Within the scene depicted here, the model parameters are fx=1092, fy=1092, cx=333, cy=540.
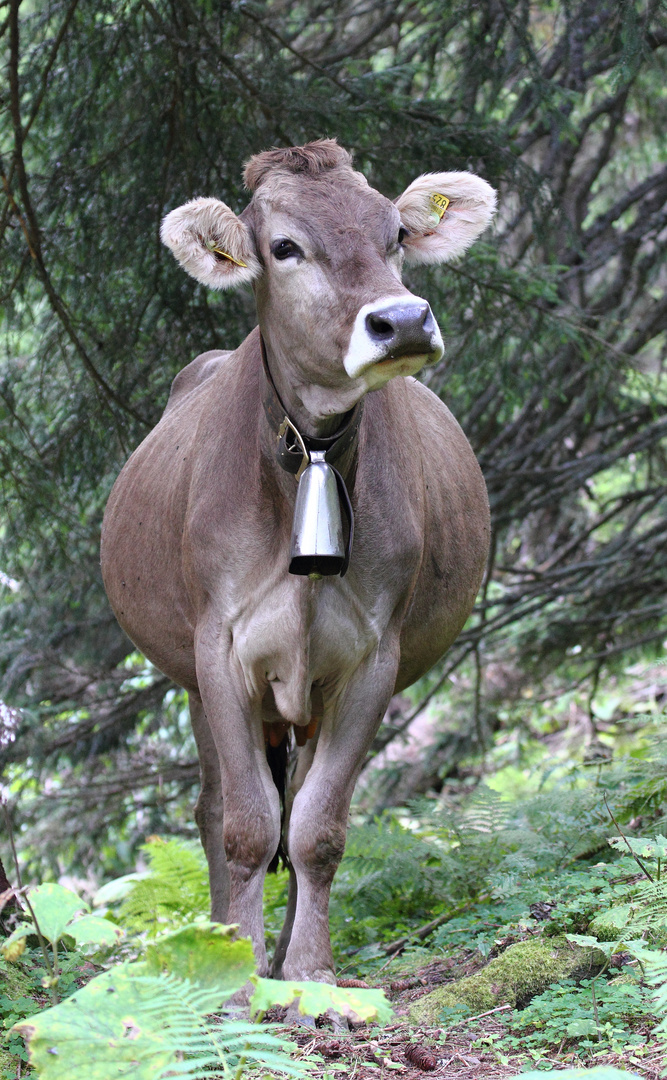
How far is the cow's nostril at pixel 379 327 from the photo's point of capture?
354 cm

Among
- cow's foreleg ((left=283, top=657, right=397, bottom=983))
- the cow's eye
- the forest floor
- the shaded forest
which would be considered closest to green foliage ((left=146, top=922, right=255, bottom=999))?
the forest floor

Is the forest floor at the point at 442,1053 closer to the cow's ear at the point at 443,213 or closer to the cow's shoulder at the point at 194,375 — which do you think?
the cow's ear at the point at 443,213

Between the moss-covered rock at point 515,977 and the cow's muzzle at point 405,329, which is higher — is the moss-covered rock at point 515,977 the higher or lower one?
the lower one

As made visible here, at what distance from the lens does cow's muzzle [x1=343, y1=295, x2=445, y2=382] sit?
3492 millimetres

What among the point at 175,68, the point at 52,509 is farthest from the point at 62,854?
the point at 175,68

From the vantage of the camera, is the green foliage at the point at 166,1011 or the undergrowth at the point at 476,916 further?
the undergrowth at the point at 476,916

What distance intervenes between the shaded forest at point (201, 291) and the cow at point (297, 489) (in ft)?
6.41

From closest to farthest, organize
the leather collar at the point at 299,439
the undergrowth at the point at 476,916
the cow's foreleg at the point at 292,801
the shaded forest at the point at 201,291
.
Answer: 1. the undergrowth at the point at 476,916
2. the leather collar at the point at 299,439
3. the cow's foreleg at the point at 292,801
4. the shaded forest at the point at 201,291

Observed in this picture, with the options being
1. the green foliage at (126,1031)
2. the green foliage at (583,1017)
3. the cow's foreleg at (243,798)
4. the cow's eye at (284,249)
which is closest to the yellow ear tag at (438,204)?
the cow's eye at (284,249)

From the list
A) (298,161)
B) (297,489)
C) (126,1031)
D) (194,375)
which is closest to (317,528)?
(297,489)

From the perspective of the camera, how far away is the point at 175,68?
21.3 feet

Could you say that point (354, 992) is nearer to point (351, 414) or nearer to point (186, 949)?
point (186, 949)

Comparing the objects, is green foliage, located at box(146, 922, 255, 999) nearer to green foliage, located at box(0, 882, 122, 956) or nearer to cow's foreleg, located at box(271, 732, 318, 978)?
green foliage, located at box(0, 882, 122, 956)

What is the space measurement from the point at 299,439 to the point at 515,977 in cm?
206
